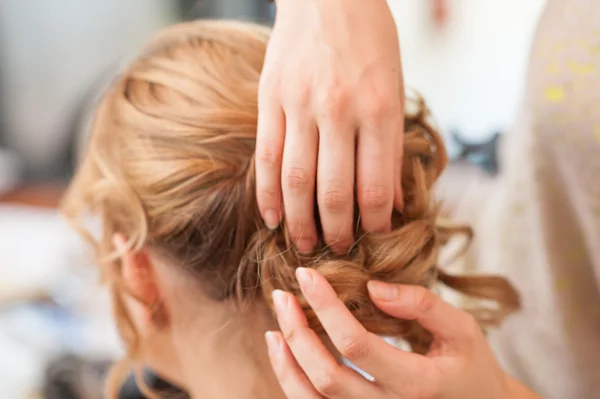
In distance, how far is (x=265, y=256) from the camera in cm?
65

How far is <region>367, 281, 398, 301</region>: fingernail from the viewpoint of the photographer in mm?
589

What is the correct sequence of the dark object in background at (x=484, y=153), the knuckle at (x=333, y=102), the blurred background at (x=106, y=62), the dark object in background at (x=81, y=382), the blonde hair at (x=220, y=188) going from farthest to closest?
1. the blurred background at (x=106, y=62)
2. the dark object in background at (x=81, y=382)
3. the dark object in background at (x=484, y=153)
4. the blonde hair at (x=220, y=188)
5. the knuckle at (x=333, y=102)

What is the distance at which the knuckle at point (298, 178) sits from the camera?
542mm

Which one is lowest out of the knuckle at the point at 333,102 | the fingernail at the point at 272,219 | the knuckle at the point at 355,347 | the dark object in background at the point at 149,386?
the dark object in background at the point at 149,386

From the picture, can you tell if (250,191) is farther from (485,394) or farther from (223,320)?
(485,394)

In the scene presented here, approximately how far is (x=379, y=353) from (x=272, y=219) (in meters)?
0.18

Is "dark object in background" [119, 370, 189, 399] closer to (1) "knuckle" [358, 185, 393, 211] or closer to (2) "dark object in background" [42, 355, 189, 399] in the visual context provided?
(2) "dark object in background" [42, 355, 189, 399]

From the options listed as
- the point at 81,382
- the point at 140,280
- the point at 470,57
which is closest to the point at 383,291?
the point at 140,280

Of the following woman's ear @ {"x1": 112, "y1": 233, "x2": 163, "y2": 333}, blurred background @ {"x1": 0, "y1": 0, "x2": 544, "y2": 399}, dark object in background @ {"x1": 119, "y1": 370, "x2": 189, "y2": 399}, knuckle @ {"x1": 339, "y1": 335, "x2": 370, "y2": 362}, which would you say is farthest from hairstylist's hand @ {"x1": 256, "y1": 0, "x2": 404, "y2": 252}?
blurred background @ {"x1": 0, "y1": 0, "x2": 544, "y2": 399}

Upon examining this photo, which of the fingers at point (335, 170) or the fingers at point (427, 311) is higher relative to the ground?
the fingers at point (335, 170)

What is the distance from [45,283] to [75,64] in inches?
41.3

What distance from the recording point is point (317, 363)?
551 mm

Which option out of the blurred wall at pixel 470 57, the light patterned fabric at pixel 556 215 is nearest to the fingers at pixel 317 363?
the light patterned fabric at pixel 556 215

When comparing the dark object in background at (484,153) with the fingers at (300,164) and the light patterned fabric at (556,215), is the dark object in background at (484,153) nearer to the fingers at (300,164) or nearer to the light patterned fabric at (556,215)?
the light patterned fabric at (556,215)
